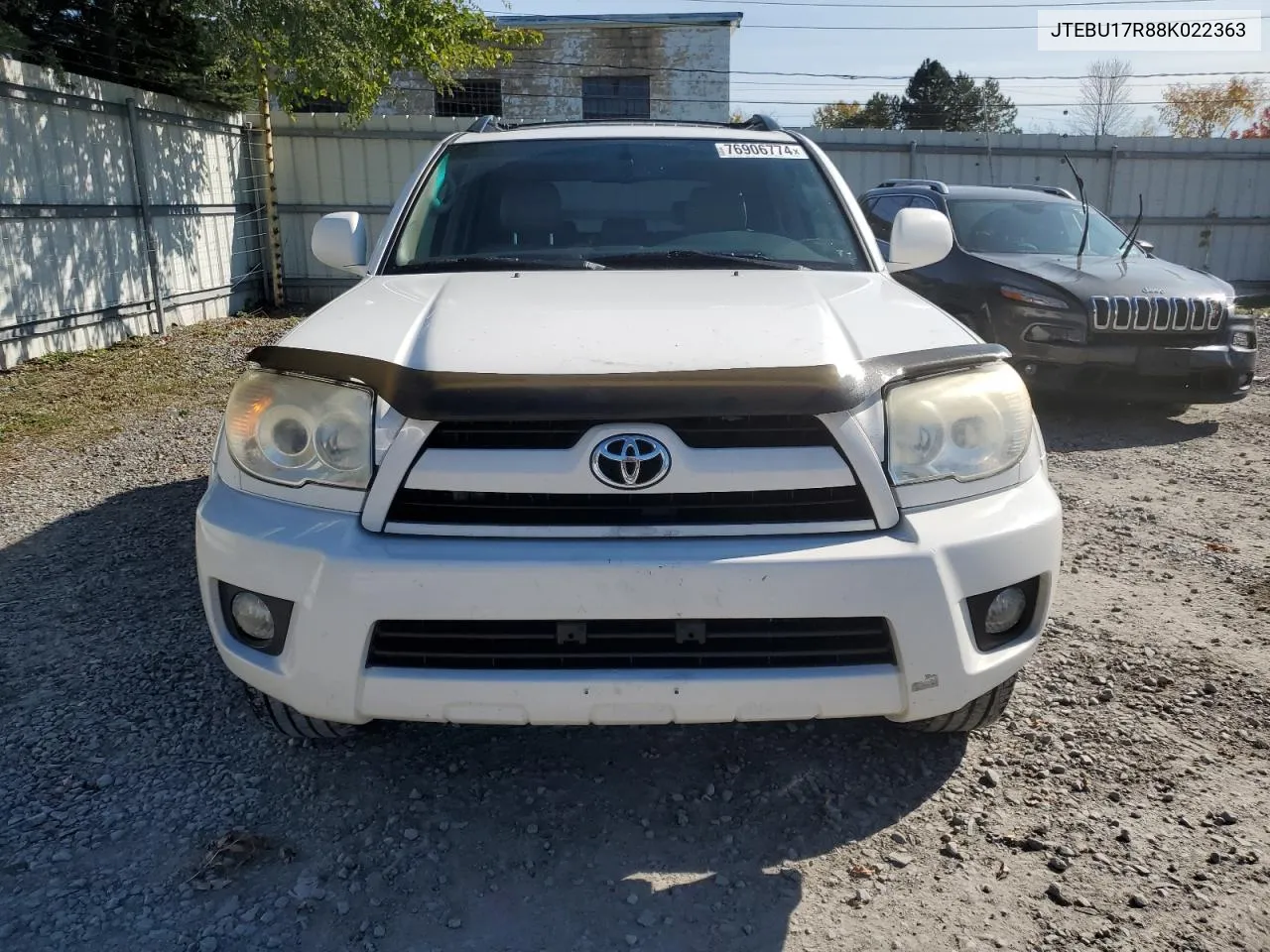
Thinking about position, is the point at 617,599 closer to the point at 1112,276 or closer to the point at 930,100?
the point at 1112,276

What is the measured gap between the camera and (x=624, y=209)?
11.6 ft

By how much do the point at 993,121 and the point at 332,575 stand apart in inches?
2113

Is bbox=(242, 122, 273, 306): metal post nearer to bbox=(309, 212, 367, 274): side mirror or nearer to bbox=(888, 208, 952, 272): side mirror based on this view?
bbox=(309, 212, 367, 274): side mirror

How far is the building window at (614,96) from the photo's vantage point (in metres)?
21.3

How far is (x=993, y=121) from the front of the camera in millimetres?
49156

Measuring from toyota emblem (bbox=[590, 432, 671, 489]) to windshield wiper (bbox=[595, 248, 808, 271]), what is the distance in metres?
1.24

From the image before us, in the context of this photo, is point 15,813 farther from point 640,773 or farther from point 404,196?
point 404,196

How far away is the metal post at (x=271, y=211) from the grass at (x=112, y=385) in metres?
2.51

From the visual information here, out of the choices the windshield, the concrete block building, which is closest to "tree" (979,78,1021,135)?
the concrete block building

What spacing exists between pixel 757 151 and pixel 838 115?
50.1 metres

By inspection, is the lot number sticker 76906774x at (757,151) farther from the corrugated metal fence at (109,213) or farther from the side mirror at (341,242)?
the corrugated metal fence at (109,213)

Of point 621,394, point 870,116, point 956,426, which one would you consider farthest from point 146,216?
point 870,116

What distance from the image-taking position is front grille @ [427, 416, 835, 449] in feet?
6.97

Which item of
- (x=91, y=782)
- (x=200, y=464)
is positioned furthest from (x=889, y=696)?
(x=200, y=464)
